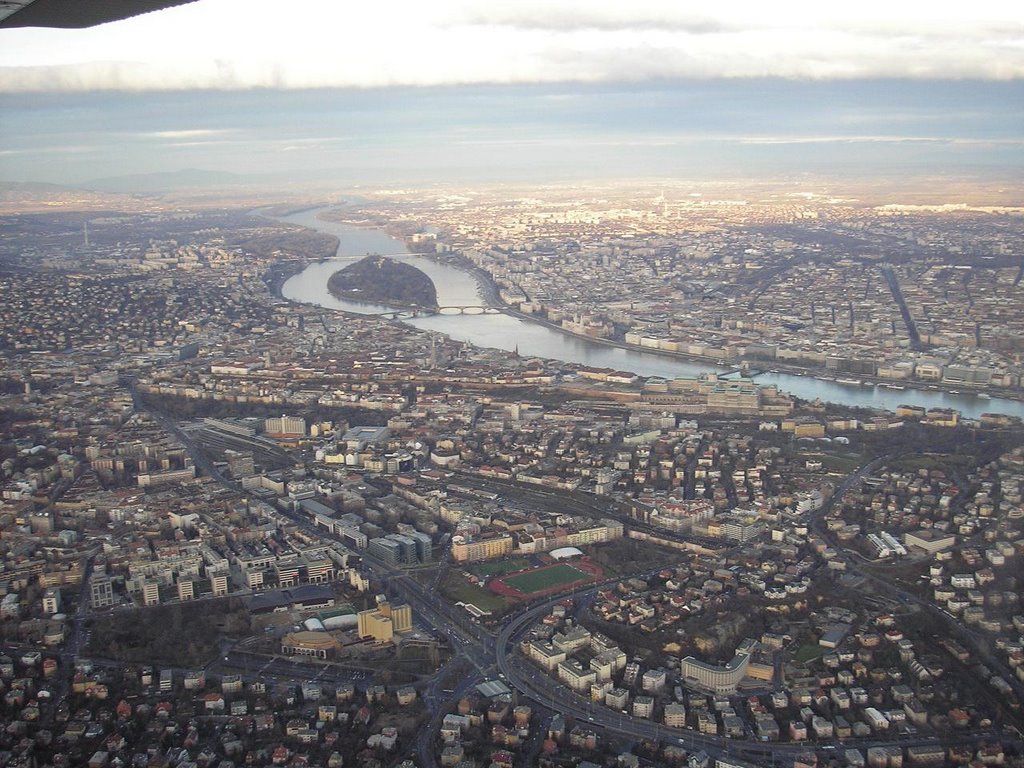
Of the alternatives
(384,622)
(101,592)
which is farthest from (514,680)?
(101,592)

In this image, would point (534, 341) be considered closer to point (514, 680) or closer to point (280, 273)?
point (280, 273)

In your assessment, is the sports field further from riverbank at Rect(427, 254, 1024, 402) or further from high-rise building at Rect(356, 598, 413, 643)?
riverbank at Rect(427, 254, 1024, 402)

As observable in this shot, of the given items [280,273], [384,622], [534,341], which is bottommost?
[280,273]

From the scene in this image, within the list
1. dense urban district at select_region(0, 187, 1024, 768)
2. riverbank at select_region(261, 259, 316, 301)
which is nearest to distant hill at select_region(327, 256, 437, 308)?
riverbank at select_region(261, 259, 316, 301)

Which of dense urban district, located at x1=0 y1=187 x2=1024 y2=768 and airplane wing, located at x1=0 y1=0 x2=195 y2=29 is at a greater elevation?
airplane wing, located at x1=0 y1=0 x2=195 y2=29

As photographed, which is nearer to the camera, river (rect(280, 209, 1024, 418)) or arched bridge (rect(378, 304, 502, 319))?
river (rect(280, 209, 1024, 418))

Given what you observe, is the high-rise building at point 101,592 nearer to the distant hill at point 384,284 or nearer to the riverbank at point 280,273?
the distant hill at point 384,284

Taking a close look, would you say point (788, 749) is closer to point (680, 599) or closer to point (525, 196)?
point (680, 599)

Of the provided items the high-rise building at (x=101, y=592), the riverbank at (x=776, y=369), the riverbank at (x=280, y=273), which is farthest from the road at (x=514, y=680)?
the riverbank at (x=280, y=273)

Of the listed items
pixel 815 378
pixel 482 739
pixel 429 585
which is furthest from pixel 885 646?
pixel 815 378
